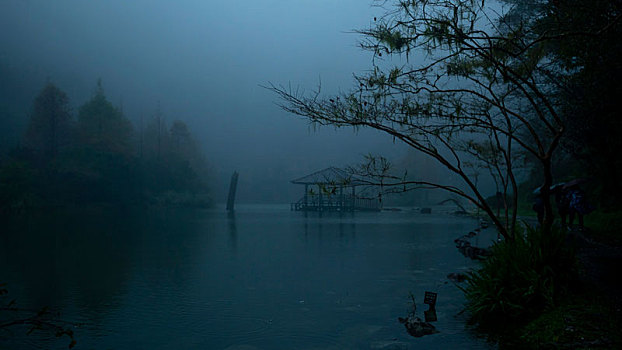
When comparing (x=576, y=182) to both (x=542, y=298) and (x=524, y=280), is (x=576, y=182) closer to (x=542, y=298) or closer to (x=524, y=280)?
(x=524, y=280)

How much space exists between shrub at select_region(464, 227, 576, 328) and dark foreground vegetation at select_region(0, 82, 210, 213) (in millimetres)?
35475

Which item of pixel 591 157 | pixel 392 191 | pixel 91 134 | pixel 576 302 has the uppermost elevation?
pixel 91 134

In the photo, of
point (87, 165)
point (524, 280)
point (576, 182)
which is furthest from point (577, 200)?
point (87, 165)

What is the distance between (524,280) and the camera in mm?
6047

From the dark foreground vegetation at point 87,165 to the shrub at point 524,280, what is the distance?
3547 cm

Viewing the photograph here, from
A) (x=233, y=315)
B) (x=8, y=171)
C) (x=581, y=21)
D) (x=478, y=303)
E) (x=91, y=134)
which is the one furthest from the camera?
(x=91, y=134)

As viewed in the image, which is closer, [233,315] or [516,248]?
[516,248]

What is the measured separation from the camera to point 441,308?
24.4 feet

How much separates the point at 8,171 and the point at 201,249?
26.9 metres

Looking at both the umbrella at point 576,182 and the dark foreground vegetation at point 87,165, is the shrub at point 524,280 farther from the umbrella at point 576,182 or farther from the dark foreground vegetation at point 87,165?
the dark foreground vegetation at point 87,165

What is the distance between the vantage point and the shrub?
584 cm

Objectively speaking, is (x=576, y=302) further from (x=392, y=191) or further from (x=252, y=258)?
(x=252, y=258)

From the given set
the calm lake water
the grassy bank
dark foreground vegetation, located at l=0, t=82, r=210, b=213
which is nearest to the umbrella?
the calm lake water

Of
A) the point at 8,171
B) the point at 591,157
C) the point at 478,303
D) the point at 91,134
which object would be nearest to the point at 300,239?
the point at 591,157
